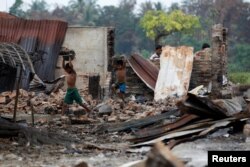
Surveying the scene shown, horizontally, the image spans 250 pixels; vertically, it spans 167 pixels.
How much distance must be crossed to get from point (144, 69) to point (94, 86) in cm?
174

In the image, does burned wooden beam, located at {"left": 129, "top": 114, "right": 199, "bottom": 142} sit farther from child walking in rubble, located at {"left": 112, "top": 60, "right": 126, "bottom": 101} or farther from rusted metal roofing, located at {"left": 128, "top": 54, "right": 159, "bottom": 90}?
rusted metal roofing, located at {"left": 128, "top": 54, "right": 159, "bottom": 90}

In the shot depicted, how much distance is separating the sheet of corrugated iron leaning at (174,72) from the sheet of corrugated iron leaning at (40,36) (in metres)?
3.93

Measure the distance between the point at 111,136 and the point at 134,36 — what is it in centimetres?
4068

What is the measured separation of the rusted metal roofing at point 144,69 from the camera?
18562 mm

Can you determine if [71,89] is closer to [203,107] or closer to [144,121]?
[144,121]

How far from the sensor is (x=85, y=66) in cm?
2102

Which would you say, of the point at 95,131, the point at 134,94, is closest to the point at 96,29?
the point at 134,94

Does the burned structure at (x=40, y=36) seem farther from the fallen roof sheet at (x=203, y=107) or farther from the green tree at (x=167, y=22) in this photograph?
the green tree at (x=167, y=22)

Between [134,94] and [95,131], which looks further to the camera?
[134,94]

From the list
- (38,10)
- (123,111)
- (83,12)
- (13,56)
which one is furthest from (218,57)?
(38,10)

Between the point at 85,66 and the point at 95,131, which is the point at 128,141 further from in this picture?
the point at 85,66

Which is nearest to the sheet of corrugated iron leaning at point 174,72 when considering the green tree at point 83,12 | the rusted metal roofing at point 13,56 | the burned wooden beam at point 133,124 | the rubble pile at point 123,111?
the rubble pile at point 123,111

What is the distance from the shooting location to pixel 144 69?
1884cm

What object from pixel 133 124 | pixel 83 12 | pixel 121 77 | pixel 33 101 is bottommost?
pixel 33 101
